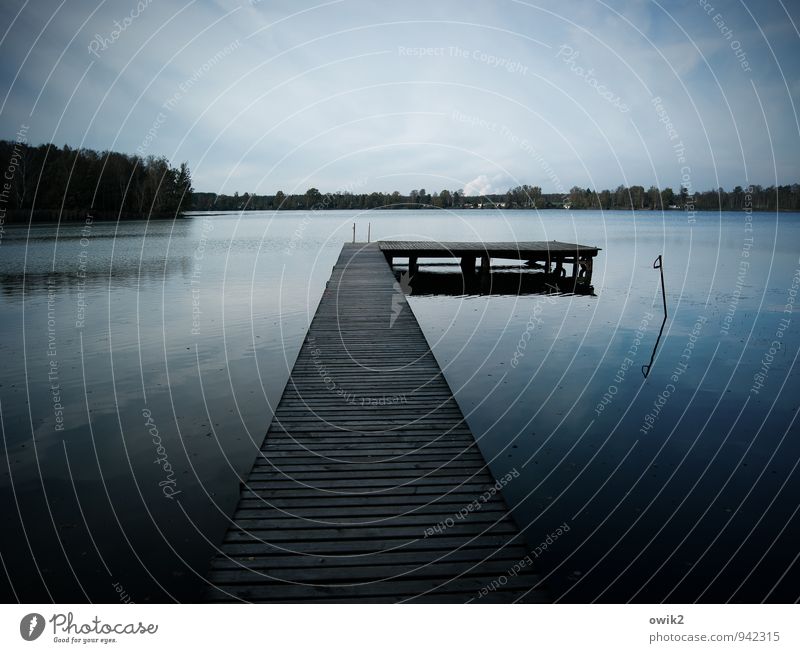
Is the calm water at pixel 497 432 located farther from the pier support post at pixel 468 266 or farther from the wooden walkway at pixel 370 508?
the pier support post at pixel 468 266

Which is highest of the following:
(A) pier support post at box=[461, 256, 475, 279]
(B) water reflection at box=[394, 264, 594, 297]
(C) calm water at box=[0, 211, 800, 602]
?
(A) pier support post at box=[461, 256, 475, 279]

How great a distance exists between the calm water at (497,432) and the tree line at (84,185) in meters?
49.0

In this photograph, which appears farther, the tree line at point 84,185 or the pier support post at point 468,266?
the tree line at point 84,185

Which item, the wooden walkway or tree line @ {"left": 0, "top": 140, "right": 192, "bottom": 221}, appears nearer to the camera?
the wooden walkway

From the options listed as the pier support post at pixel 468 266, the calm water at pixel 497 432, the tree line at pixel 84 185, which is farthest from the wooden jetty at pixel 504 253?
the tree line at pixel 84 185

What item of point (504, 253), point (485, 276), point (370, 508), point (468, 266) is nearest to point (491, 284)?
point (485, 276)

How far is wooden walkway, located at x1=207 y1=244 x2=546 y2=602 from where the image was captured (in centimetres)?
420

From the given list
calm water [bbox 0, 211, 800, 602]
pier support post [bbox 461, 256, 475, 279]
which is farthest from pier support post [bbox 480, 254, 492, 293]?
calm water [bbox 0, 211, 800, 602]

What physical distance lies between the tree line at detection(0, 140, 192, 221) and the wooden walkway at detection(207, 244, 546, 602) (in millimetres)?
57702

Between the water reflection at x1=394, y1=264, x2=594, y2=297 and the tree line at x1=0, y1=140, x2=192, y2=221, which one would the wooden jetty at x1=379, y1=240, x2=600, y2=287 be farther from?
the tree line at x1=0, y1=140, x2=192, y2=221

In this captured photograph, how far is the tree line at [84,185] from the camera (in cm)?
6638

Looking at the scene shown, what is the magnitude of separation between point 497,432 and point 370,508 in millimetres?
4875
